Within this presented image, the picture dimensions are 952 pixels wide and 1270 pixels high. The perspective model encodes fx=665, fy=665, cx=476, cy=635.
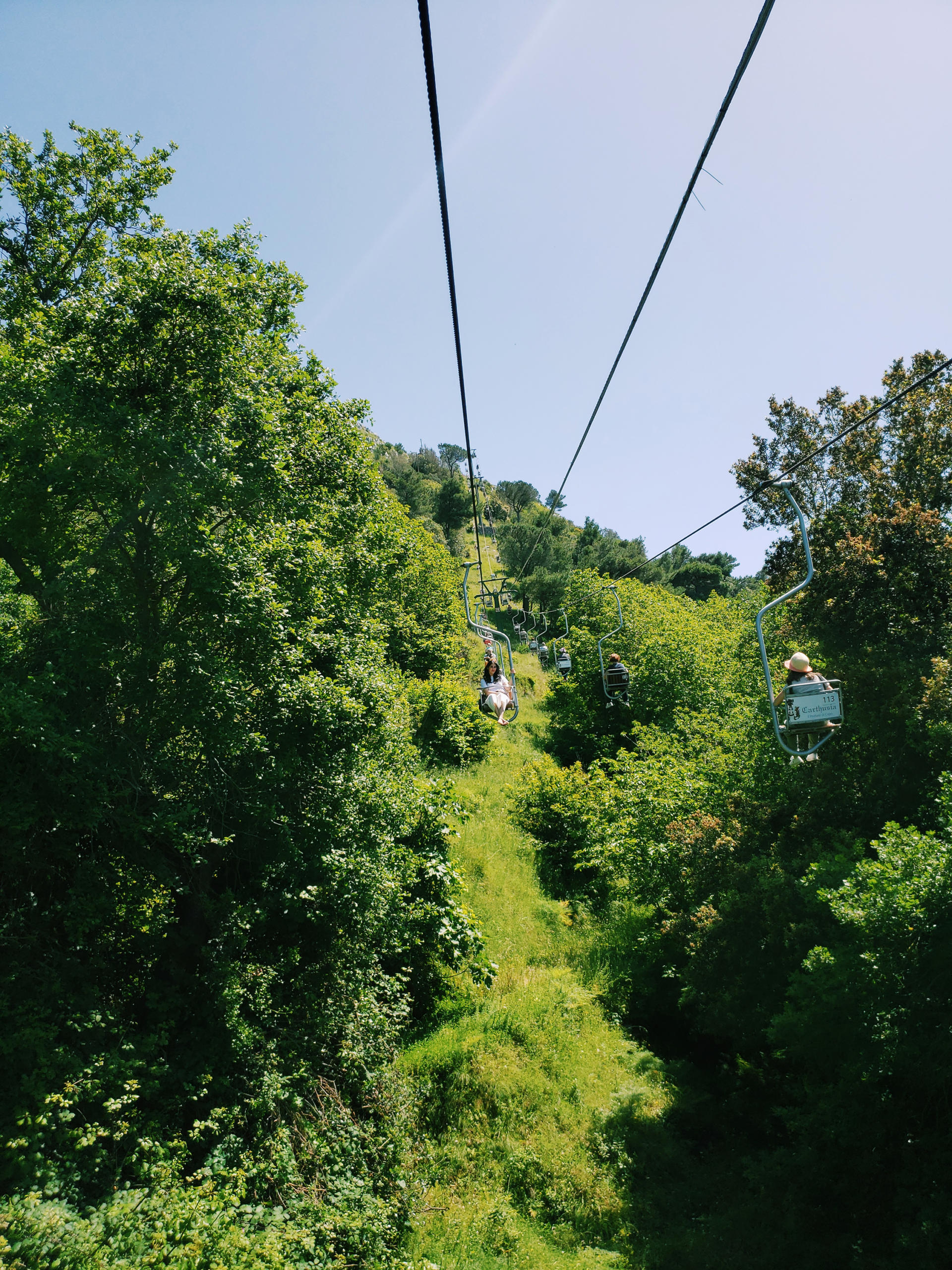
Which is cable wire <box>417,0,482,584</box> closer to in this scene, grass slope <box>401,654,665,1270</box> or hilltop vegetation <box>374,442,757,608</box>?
grass slope <box>401,654,665,1270</box>

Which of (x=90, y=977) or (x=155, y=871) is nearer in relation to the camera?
(x=90, y=977)

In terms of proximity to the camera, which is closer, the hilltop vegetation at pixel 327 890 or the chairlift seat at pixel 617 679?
the hilltop vegetation at pixel 327 890

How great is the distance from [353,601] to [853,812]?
1086cm

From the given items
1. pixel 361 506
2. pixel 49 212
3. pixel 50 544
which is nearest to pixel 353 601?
pixel 361 506

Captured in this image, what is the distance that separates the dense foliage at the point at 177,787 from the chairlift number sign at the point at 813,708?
6807 millimetres

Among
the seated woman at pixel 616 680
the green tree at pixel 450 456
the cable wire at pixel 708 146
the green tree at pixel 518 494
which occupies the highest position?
the green tree at pixel 450 456

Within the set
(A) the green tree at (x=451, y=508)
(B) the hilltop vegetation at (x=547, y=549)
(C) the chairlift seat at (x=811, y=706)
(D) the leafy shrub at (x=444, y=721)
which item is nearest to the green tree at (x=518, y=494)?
(B) the hilltop vegetation at (x=547, y=549)

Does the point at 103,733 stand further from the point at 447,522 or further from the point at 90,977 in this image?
the point at 447,522

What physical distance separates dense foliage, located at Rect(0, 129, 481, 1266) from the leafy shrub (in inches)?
544

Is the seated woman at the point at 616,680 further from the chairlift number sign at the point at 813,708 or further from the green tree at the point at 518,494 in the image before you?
the green tree at the point at 518,494

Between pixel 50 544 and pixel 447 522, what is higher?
pixel 447 522

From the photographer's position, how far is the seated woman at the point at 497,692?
14.2 metres

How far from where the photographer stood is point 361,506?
49.4 ft

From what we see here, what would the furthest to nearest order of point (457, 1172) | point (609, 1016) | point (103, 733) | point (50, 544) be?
point (609, 1016) → point (457, 1172) → point (50, 544) → point (103, 733)
